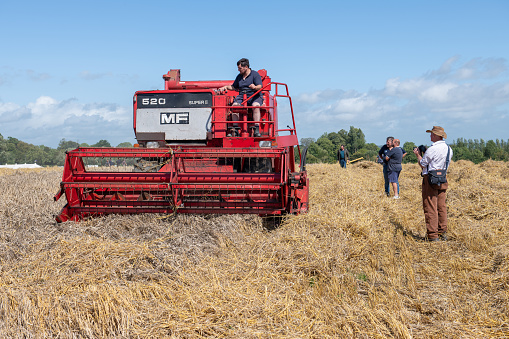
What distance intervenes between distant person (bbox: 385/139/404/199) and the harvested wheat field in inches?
131

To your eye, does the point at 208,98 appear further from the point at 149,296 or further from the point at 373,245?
the point at 149,296

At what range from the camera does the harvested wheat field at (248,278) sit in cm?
312

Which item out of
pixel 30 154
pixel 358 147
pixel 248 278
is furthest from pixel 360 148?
pixel 30 154

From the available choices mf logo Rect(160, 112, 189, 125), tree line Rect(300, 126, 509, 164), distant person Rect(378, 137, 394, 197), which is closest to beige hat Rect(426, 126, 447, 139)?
distant person Rect(378, 137, 394, 197)

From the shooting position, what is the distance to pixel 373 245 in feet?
17.4

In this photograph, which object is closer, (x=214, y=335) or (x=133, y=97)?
(x=214, y=335)

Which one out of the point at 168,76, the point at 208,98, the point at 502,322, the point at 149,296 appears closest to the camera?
the point at 502,322

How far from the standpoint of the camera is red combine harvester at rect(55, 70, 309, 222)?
5.86m

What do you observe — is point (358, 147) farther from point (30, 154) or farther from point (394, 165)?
point (30, 154)

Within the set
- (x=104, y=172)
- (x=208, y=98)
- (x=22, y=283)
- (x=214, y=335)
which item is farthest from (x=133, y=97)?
(x=214, y=335)

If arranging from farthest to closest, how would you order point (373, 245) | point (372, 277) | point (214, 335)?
point (373, 245) → point (372, 277) → point (214, 335)

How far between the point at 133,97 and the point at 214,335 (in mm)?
5825

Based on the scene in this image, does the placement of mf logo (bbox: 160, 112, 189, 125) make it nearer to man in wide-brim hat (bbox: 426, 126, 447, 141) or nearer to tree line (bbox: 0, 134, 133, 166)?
man in wide-brim hat (bbox: 426, 126, 447, 141)

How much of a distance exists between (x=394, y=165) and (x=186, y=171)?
582 cm
